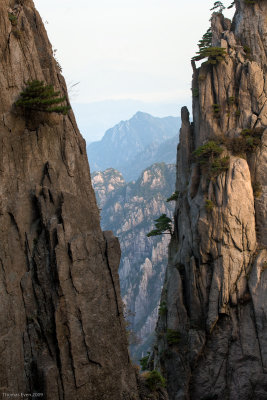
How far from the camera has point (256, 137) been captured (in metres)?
30.8

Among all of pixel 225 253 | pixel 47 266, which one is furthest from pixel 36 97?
pixel 225 253

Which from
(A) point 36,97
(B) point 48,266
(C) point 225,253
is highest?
(A) point 36,97

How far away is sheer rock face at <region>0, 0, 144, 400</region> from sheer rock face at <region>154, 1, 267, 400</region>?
12.8 meters

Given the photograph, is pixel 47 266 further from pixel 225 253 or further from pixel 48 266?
pixel 225 253

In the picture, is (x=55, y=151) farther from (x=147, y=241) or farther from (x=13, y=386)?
(x=147, y=241)

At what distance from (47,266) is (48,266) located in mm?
42

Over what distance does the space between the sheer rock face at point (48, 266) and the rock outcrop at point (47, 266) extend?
0.04 metres

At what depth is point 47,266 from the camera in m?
15.9

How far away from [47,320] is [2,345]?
6.41 feet

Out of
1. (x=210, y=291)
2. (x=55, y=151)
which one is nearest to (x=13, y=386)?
(x=55, y=151)

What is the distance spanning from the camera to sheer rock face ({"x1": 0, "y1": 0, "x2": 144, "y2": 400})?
14.8m

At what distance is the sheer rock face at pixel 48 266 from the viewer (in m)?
14.8

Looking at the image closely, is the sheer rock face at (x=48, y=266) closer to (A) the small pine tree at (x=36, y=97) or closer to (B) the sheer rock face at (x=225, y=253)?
(A) the small pine tree at (x=36, y=97)

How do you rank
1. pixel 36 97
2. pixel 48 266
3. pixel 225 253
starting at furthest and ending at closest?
pixel 225 253 → pixel 36 97 → pixel 48 266
